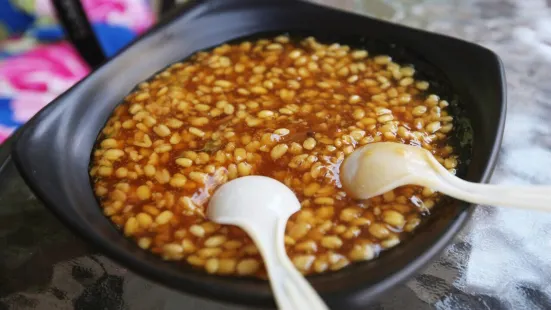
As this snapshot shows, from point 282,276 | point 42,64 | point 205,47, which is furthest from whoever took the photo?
point 42,64

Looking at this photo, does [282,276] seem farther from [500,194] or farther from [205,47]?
[205,47]

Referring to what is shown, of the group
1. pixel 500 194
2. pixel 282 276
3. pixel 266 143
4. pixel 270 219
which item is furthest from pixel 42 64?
pixel 500 194

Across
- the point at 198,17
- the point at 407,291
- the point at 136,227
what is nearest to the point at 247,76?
the point at 198,17

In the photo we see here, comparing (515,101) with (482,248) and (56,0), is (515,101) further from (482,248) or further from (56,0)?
(56,0)

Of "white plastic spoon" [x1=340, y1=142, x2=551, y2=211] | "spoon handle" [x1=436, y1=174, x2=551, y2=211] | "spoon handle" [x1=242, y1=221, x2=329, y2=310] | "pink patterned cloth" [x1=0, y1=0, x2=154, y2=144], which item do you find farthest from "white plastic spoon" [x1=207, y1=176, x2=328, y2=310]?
Result: "pink patterned cloth" [x1=0, y1=0, x2=154, y2=144]

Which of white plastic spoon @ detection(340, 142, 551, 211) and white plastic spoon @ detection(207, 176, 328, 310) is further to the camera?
white plastic spoon @ detection(340, 142, 551, 211)

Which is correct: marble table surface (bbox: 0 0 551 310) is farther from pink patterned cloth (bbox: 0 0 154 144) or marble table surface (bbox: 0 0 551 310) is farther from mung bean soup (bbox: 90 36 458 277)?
pink patterned cloth (bbox: 0 0 154 144)

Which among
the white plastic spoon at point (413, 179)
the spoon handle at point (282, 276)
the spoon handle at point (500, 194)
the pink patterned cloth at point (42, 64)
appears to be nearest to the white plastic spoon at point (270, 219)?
the spoon handle at point (282, 276)
